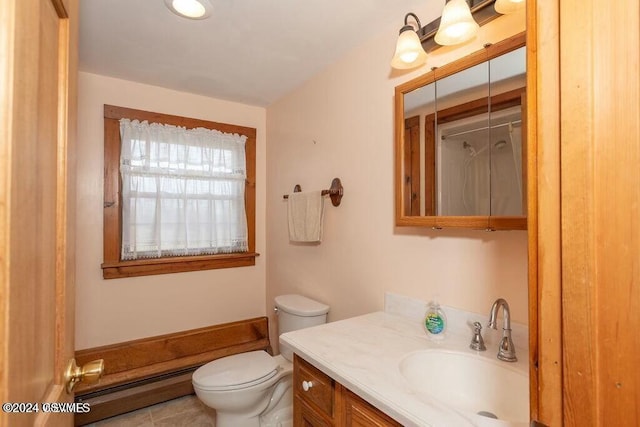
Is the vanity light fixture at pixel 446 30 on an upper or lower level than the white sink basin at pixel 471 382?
upper

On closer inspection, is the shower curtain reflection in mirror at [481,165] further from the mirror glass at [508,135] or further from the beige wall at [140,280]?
the beige wall at [140,280]

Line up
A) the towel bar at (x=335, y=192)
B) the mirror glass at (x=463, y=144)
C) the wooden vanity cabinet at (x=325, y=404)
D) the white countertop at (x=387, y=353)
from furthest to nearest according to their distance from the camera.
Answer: the towel bar at (x=335, y=192)
the mirror glass at (x=463, y=144)
the wooden vanity cabinet at (x=325, y=404)
the white countertop at (x=387, y=353)

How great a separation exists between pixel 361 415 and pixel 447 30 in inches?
54.2

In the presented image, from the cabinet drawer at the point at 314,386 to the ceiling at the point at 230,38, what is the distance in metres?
1.52

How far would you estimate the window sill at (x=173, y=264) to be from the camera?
2.24m

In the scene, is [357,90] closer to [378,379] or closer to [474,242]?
[474,242]

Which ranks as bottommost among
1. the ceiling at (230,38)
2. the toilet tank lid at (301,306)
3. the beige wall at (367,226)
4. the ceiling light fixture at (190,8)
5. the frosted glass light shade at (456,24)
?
the toilet tank lid at (301,306)

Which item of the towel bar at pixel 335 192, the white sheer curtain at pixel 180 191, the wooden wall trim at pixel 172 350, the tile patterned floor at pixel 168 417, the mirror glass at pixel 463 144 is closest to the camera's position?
the mirror glass at pixel 463 144

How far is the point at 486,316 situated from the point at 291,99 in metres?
2.01

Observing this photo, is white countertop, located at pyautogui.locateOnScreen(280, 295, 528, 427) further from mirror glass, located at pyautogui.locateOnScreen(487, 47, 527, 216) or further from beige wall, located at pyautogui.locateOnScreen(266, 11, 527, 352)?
mirror glass, located at pyautogui.locateOnScreen(487, 47, 527, 216)

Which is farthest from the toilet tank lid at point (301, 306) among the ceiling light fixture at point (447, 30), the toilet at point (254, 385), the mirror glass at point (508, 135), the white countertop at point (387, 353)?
the ceiling light fixture at point (447, 30)

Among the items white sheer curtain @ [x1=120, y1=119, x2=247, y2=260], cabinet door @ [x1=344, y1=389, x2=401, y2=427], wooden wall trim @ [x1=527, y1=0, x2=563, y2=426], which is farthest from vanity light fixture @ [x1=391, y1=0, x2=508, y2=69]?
white sheer curtain @ [x1=120, y1=119, x2=247, y2=260]

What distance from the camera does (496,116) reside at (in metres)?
1.17

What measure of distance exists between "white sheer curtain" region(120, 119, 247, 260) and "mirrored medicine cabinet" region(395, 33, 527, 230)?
5.27ft
